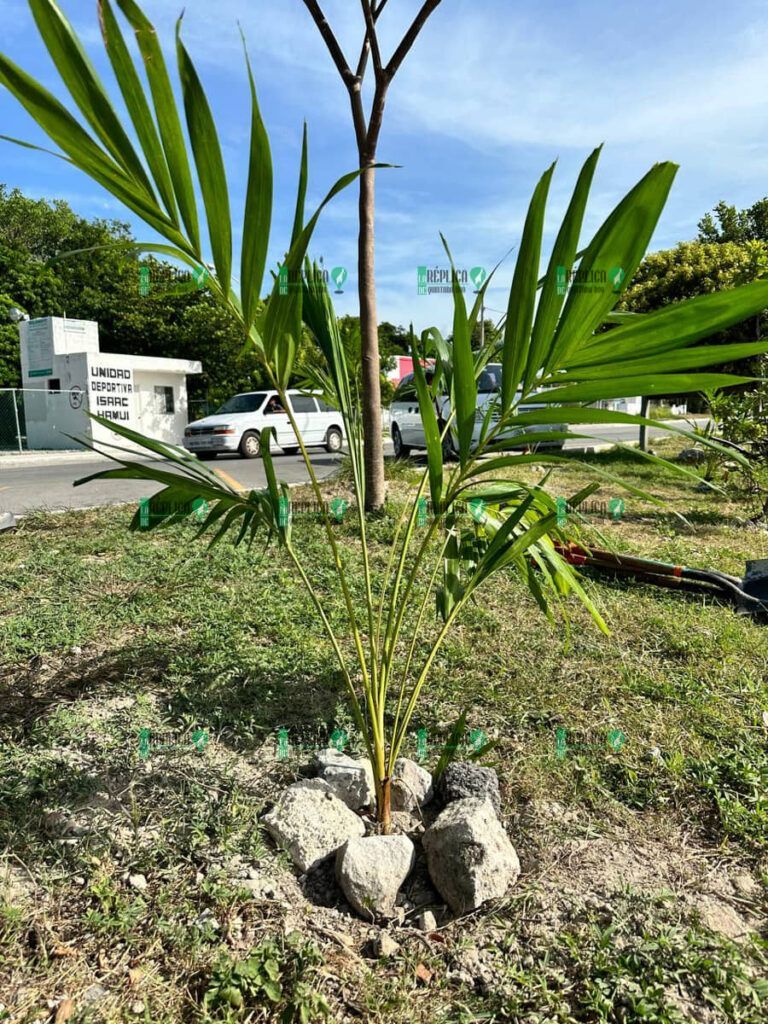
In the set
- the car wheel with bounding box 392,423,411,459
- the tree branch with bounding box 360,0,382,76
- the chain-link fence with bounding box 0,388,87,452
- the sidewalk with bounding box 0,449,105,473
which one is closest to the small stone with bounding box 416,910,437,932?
the tree branch with bounding box 360,0,382,76

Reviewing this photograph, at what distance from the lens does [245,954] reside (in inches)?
61.1

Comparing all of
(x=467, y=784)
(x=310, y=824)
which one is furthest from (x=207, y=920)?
(x=467, y=784)

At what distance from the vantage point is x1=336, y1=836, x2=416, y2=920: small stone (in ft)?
5.74

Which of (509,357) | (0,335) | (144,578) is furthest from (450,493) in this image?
(0,335)

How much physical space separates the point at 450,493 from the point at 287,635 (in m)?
1.65

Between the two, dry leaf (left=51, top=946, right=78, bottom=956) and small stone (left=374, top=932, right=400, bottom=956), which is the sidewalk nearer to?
dry leaf (left=51, top=946, right=78, bottom=956)

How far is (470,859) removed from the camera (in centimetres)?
174

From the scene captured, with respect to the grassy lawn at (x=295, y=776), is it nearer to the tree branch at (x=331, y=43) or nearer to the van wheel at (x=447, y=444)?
the van wheel at (x=447, y=444)

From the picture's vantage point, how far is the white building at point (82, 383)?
17500mm

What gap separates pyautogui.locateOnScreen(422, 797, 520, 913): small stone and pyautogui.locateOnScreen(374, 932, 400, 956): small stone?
21 cm

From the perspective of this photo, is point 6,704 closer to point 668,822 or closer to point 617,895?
point 617,895

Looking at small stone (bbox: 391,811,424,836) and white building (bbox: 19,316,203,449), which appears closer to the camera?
small stone (bbox: 391,811,424,836)

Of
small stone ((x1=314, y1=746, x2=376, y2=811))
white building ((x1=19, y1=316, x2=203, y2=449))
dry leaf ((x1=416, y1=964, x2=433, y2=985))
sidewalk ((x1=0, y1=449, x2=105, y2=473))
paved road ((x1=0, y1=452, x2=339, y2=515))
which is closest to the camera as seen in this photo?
dry leaf ((x1=416, y1=964, x2=433, y2=985))

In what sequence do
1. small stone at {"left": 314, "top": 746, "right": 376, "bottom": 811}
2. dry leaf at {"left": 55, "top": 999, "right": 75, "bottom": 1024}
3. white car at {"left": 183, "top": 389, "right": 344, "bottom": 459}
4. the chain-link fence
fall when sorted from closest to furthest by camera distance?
1. dry leaf at {"left": 55, "top": 999, "right": 75, "bottom": 1024}
2. small stone at {"left": 314, "top": 746, "right": 376, "bottom": 811}
3. white car at {"left": 183, "top": 389, "right": 344, "bottom": 459}
4. the chain-link fence
